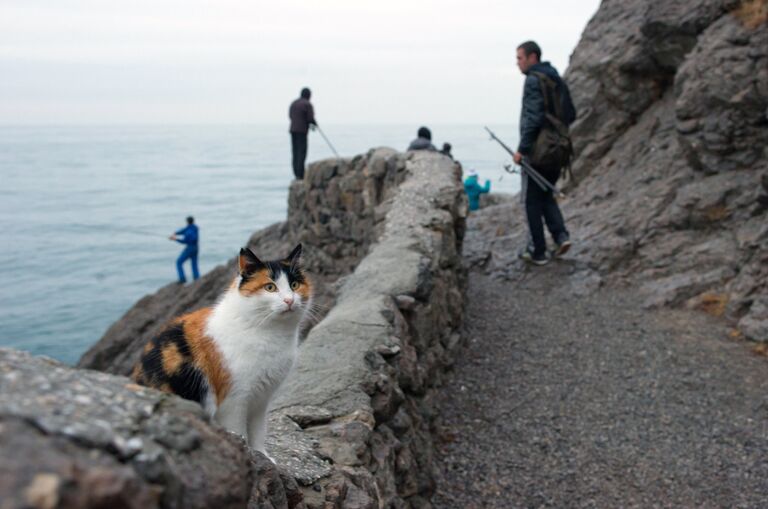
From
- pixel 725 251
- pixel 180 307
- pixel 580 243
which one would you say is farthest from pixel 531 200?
pixel 180 307

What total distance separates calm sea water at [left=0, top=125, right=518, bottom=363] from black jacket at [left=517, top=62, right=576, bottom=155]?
1735cm

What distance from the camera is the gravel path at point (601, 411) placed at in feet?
17.2

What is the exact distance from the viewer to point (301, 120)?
15.1 m

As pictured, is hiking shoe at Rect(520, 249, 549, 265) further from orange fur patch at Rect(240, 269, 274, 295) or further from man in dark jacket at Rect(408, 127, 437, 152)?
orange fur patch at Rect(240, 269, 274, 295)

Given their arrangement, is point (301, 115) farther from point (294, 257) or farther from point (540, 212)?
point (294, 257)

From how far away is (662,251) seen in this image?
8.87 m

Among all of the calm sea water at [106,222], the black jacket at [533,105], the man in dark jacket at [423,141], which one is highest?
the black jacket at [533,105]

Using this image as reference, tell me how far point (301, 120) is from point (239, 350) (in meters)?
12.4

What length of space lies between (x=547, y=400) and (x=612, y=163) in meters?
5.55

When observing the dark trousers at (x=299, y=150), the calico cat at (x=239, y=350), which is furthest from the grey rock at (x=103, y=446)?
the dark trousers at (x=299, y=150)

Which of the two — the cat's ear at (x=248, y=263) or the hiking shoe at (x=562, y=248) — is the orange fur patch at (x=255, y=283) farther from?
the hiking shoe at (x=562, y=248)

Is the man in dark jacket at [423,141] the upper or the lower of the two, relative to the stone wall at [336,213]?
upper

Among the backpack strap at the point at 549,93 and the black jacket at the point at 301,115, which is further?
the black jacket at the point at 301,115

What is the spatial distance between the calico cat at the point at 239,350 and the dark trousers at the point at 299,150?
39.8ft
